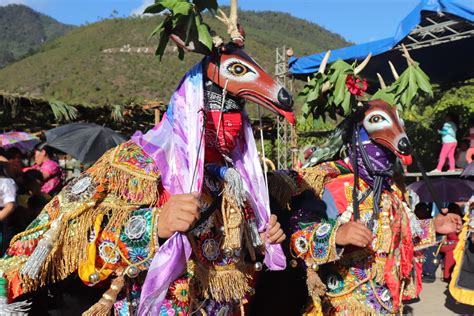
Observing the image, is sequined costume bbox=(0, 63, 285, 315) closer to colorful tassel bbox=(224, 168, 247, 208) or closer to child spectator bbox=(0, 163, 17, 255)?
colorful tassel bbox=(224, 168, 247, 208)

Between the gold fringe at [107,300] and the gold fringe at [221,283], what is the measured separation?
29 cm

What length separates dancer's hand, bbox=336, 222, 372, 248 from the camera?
234 centimetres

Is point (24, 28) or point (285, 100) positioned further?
point (24, 28)

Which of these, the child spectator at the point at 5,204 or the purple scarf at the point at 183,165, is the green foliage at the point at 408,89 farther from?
the child spectator at the point at 5,204

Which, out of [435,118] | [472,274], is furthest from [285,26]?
[472,274]

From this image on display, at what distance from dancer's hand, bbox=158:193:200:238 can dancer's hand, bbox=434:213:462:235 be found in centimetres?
175

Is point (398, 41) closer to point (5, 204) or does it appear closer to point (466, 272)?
point (466, 272)

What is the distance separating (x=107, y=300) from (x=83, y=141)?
541cm

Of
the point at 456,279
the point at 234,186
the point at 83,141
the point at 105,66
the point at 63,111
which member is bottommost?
the point at 456,279

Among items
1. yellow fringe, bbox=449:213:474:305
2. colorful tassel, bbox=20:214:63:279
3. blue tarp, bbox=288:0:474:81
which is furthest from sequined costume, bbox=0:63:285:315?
blue tarp, bbox=288:0:474:81

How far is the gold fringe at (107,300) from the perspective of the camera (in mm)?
1838

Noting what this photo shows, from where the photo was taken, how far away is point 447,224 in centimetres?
298

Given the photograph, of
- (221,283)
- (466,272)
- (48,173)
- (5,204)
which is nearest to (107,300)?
(221,283)

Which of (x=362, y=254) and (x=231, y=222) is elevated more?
(x=231, y=222)
